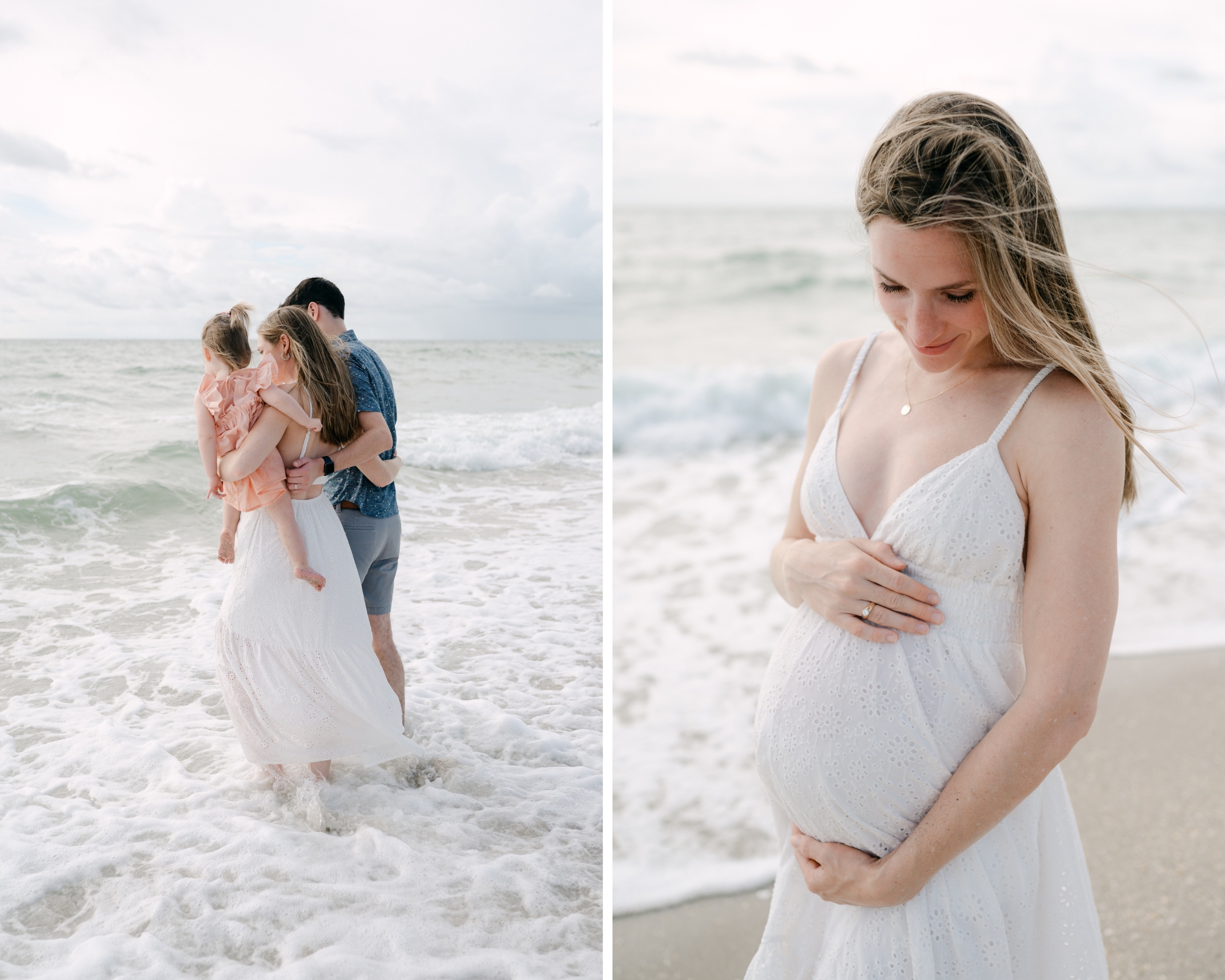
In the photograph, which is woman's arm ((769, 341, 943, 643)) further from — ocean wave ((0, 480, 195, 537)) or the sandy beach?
ocean wave ((0, 480, 195, 537))

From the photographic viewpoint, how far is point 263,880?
3.14m

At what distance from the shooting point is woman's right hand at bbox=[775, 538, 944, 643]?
1335 mm

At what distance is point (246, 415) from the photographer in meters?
3.15

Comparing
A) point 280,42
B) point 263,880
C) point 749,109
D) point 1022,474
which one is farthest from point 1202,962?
point 280,42

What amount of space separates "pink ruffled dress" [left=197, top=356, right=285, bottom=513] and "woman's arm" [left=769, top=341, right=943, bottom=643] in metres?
2.19

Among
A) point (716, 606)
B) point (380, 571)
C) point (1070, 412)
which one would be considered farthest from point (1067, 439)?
point (716, 606)

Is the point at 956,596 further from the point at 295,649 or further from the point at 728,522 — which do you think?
the point at 728,522

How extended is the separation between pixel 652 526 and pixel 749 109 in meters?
15.4

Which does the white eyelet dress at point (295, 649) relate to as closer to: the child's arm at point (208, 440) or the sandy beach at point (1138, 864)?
the child's arm at point (208, 440)

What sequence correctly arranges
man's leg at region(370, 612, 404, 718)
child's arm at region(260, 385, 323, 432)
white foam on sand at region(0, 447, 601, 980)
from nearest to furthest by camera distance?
white foam on sand at region(0, 447, 601, 980) → child's arm at region(260, 385, 323, 432) → man's leg at region(370, 612, 404, 718)

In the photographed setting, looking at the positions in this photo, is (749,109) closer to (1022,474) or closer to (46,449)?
(46,449)

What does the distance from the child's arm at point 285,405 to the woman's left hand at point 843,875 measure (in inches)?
92.1

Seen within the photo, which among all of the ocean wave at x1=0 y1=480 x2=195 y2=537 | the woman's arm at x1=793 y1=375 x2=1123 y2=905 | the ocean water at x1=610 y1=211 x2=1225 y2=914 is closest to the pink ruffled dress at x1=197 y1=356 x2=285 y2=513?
the ocean water at x1=610 y1=211 x2=1225 y2=914

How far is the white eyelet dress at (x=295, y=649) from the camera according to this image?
3.34 m
